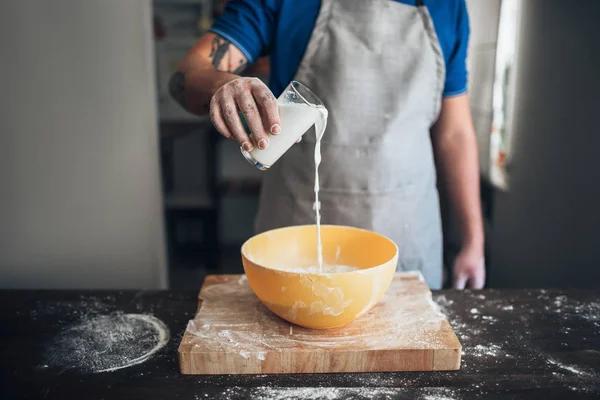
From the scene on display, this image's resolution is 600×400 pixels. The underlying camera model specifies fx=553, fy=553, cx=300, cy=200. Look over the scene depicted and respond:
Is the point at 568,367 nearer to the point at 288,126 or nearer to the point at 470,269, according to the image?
the point at 288,126

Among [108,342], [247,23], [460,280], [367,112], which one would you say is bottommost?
[460,280]

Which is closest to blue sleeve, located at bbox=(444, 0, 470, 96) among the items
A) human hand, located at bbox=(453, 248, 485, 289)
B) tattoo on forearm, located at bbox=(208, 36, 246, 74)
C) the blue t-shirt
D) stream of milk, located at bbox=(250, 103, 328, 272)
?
the blue t-shirt

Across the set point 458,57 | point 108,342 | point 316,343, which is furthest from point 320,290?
point 458,57

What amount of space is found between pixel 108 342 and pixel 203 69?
638 mm

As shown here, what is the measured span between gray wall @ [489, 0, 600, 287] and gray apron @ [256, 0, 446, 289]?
0.75 metres

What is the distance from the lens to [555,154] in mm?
2025

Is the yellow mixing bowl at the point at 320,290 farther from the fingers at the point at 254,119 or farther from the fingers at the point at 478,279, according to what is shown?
the fingers at the point at 478,279

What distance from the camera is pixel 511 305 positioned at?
1.06m

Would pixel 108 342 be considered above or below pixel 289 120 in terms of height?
below

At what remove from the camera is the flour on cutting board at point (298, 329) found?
0.85 metres

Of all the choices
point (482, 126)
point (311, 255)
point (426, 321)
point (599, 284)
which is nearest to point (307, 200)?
point (311, 255)

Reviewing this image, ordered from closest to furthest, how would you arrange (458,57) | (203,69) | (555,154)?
(203,69) → (458,57) → (555,154)

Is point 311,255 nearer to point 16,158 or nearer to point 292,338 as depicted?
point 292,338

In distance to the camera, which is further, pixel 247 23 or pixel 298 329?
pixel 247 23
